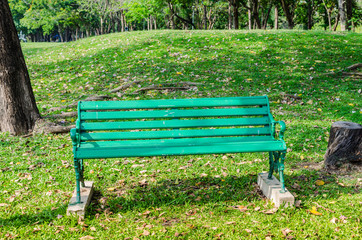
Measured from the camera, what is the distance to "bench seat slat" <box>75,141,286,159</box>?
3.18 metres

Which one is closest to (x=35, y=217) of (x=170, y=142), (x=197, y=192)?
(x=170, y=142)

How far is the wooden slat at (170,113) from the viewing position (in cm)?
352

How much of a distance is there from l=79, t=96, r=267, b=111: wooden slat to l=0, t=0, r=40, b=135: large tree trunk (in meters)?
2.75

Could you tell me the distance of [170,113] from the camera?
365 cm

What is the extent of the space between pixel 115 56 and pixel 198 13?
24.3 m

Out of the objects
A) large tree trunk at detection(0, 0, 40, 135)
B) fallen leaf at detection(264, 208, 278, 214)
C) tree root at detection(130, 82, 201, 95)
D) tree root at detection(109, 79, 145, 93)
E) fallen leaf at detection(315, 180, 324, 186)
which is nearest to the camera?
fallen leaf at detection(264, 208, 278, 214)

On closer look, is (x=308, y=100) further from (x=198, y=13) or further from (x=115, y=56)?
(x=198, y=13)

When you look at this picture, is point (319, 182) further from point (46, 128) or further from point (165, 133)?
point (46, 128)

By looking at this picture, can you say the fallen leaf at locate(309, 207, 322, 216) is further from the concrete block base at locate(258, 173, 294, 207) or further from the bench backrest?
the bench backrest

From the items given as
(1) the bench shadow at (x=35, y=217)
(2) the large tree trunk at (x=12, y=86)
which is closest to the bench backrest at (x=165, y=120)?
(1) the bench shadow at (x=35, y=217)

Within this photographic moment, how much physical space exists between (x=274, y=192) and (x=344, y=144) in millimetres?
1335

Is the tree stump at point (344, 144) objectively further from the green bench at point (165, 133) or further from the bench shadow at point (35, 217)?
the bench shadow at point (35, 217)

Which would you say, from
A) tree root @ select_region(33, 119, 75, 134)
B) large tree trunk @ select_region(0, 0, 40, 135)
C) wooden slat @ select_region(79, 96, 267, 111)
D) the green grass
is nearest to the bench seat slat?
wooden slat @ select_region(79, 96, 267, 111)

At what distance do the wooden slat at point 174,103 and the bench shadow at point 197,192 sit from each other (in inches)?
41.0
